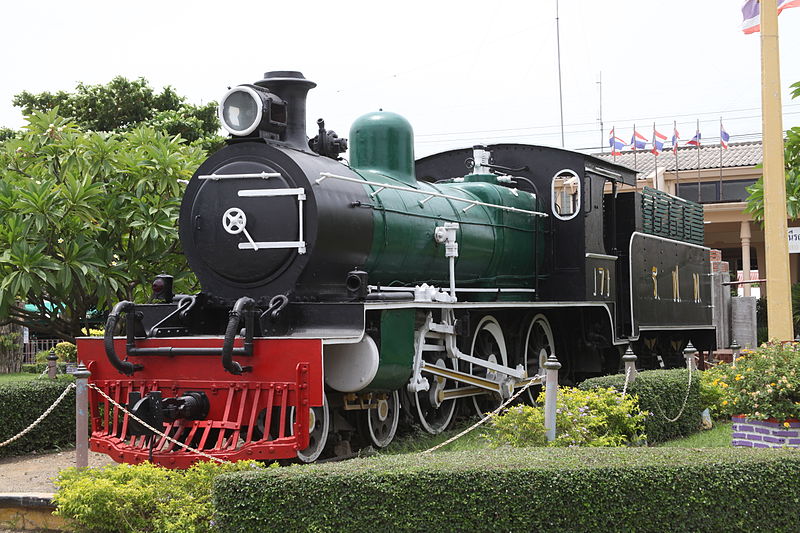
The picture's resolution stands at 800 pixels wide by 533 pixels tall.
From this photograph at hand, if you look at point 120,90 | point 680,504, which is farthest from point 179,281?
point 120,90

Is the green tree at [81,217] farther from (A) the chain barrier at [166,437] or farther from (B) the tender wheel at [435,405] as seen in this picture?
(B) the tender wheel at [435,405]

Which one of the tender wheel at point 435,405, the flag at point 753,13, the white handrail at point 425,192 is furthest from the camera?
the flag at point 753,13

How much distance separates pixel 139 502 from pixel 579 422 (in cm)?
375

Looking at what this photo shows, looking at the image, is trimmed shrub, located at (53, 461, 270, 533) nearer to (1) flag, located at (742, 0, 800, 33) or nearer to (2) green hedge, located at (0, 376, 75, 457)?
(2) green hedge, located at (0, 376, 75, 457)

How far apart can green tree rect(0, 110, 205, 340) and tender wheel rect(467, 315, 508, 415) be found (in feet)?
13.2

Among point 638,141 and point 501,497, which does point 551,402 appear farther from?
point 638,141

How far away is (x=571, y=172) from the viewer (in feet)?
40.4

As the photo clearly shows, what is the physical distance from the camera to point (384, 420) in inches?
367

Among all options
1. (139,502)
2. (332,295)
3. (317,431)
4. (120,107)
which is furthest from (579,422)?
(120,107)

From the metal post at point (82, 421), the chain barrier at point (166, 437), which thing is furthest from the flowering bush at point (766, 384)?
the metal post at point (82, 421)

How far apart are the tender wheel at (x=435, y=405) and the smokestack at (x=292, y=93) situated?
286 cm

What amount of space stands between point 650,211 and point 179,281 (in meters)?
7.16

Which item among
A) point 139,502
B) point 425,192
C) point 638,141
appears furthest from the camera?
point 638,141

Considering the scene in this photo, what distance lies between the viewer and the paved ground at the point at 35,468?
813 centimetres
